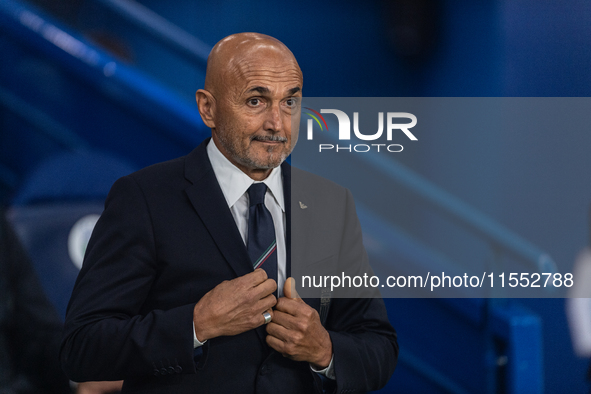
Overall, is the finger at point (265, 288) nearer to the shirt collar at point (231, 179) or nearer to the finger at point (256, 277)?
the finger at point (256, 277)

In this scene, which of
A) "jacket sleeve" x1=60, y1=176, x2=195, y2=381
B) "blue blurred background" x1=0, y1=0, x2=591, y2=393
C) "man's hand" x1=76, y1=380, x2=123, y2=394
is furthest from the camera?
"blue blurred background" x1=0, y1=0, x2=591, y2=393

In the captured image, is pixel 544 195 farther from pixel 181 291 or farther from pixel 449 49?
pixel 181 291

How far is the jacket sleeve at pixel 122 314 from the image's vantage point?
1.25m

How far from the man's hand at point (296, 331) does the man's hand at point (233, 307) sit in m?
0.06

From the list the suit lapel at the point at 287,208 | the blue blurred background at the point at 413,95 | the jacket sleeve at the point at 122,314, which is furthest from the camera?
the blue blurred background at the point at 413,95

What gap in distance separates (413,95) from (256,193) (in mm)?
→ 1028

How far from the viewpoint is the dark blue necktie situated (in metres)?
1.40

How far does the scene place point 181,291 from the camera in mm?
1341

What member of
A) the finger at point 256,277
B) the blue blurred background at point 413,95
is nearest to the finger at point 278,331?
the finger at point 256,277

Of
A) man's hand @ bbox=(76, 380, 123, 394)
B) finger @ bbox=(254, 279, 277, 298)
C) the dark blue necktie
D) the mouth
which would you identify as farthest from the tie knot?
man's hand @ bbox=(76, 380, 123, 394)

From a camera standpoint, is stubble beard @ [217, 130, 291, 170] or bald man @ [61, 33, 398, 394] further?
stubble beard @ [217, 130, 291, 170]

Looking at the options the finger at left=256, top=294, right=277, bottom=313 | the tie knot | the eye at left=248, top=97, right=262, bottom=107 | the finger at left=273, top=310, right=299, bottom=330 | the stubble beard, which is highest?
the eye at left=248, top=97, right=262, bottom=107

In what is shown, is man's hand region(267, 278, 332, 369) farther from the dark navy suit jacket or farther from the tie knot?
the tie knot

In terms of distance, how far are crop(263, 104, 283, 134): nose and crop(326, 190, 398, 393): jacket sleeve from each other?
0.37 meters
